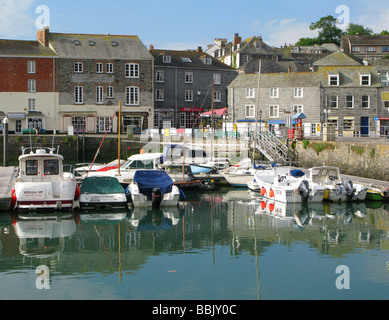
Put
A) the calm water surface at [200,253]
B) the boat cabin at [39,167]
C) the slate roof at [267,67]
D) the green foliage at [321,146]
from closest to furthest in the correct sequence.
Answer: the calm water surface at [200,253] < the boat cabin at [39,167] < the green foliage at [321,146] < the slate roof at [267,67]

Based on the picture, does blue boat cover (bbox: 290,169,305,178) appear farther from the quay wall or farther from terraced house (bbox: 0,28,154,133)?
terraced house (bbox: 0,28,154,133)

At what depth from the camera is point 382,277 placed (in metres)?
14.5

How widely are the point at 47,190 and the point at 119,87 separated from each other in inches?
1404

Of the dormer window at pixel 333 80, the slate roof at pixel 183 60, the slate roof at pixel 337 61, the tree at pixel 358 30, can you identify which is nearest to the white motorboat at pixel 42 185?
the dormer window at pixel 333 80

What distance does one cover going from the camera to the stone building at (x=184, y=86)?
6175 centimetres

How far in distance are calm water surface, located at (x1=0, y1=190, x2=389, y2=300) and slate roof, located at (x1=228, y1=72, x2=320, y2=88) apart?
2840 cm

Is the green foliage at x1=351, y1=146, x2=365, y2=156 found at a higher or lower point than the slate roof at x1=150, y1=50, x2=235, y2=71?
lower

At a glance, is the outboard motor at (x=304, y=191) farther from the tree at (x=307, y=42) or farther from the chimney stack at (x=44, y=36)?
the tree at (x=307, y=42)

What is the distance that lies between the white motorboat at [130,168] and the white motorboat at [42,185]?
17.9 feet

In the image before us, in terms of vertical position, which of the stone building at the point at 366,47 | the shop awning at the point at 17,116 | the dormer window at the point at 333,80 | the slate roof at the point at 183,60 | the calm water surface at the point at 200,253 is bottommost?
the calm water surface at the point at 200,253

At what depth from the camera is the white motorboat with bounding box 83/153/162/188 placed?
30250mm

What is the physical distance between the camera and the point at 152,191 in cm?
2520

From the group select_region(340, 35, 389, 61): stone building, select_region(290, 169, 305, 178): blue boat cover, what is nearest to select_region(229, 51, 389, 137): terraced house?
select_region(290, 169, 305, 178): blue boat cover

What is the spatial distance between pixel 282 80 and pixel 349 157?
21596 millimetres
